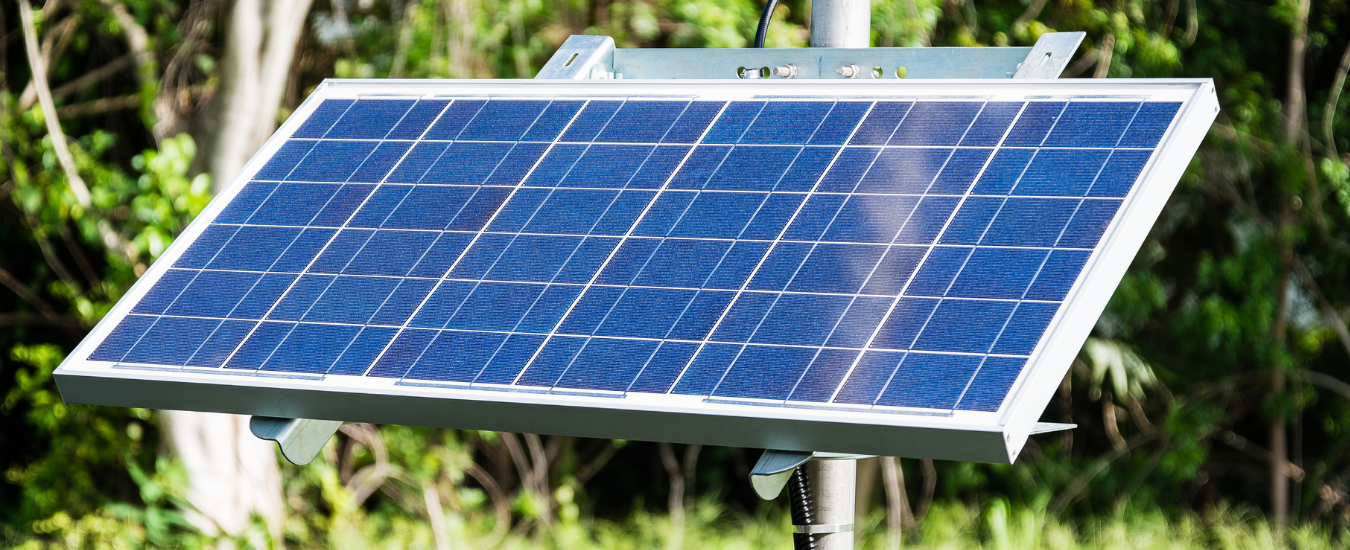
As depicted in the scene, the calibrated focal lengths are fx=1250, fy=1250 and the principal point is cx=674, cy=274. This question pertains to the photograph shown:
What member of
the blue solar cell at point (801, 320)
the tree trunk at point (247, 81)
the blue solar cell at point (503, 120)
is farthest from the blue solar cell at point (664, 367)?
the tree trunk at point (247, 81)

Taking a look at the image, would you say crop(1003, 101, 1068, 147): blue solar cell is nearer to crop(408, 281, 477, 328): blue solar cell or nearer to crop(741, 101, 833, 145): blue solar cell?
crop(741, 101, 833, 145): blue solar cell

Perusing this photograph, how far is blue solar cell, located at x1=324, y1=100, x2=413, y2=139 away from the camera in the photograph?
10.3 feet

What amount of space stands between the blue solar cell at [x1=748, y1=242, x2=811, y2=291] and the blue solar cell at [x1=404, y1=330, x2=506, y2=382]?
1.61 ft

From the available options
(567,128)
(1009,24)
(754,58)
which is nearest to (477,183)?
(567,128)

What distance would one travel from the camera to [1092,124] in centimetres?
252

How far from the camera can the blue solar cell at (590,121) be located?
9.54 feet

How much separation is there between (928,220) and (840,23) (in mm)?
665

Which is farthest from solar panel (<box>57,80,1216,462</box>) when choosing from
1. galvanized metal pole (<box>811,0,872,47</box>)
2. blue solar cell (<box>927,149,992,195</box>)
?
galvanized metal pole (<box>811,0,872,47</box>)

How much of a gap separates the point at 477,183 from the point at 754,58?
718 mm

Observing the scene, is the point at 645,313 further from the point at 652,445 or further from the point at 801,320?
the point at 652,445

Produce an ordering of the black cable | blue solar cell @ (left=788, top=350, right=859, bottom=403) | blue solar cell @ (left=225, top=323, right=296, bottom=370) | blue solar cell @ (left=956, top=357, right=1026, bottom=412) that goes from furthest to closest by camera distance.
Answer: the black cable → blue solar cell @ (left=225, top=323, right=296, bottom=370) → blue solar cell @ (left=788, top=350, right=859, bottom=403) → blue solar cell @ (left=956, top=357, right=1026, bottom=412)

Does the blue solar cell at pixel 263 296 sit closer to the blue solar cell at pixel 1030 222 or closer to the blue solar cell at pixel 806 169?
the blue solar cell at pixel 806 169

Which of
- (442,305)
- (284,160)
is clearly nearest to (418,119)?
(284,160)

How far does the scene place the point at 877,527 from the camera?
350 inches
